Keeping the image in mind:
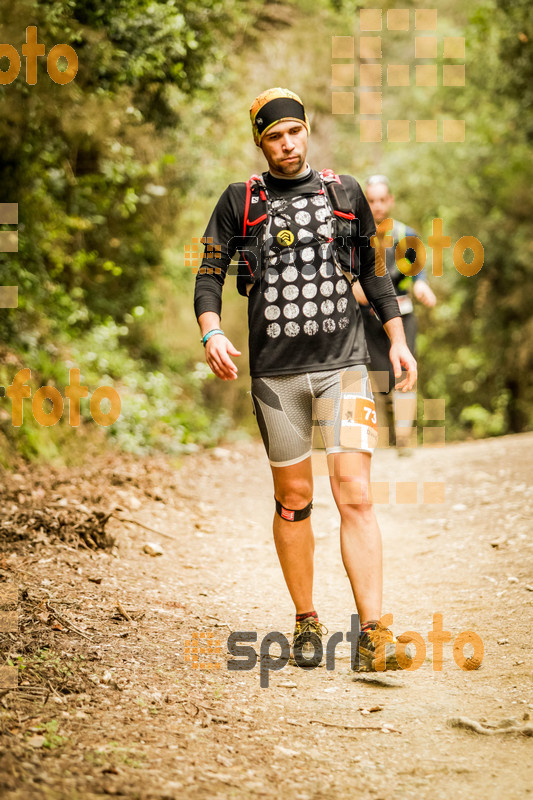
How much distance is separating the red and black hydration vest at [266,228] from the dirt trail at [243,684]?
162 centimetres

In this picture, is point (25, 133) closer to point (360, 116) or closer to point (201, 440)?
point (201, 440)

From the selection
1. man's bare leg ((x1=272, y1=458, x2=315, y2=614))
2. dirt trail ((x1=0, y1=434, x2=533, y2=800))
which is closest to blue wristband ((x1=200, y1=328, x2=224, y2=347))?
man's bare leg ((x1=272, y1=458, x2=315, y2=614))

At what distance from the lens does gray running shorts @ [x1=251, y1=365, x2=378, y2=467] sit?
3.41 m

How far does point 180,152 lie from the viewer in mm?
10766

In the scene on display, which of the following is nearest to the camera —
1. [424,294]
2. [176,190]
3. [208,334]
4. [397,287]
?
[208,334]

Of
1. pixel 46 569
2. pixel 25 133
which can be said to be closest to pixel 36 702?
pixel 46 569

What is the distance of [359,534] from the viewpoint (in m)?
3.42

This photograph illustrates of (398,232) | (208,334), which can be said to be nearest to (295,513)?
(208,334)

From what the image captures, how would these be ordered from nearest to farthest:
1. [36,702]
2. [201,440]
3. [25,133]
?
[36,702] → [25,133] → [201,440]

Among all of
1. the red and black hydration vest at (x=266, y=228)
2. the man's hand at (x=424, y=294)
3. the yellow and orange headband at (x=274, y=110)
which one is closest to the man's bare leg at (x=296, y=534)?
the red and black hydration vest at (x=266, y=228)

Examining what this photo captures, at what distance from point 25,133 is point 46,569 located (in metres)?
4.18

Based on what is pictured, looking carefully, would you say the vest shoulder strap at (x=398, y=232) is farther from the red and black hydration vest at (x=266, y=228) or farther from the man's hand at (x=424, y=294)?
the red and black hydration vest at (x=266, y=228)

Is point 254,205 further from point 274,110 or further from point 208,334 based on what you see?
point 208,334

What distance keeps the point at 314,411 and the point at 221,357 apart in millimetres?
515
